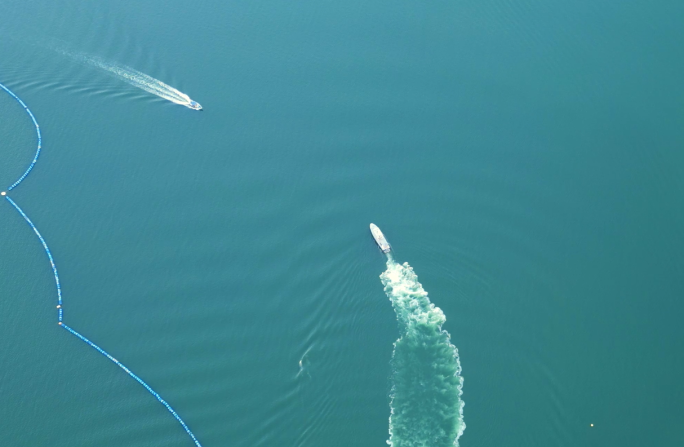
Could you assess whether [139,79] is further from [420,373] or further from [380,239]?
[420,373]

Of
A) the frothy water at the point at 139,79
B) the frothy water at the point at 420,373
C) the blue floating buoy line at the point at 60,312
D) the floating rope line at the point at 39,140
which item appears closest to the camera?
the frothy water at the point at 420,373

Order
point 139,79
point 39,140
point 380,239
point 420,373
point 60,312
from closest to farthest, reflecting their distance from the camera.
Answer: point 420,373, point 60,312, point 380,239, point 39,140, point 139,79

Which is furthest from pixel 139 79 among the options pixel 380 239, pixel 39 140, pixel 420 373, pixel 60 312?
pixel 420 373

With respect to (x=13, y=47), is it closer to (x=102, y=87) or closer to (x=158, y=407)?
(x=102, y=87)

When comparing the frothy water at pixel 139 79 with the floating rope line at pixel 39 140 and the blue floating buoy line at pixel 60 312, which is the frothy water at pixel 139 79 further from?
the blue floating buoy line at pixel 60 312

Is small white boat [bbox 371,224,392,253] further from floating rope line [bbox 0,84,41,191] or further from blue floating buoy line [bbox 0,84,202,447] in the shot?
floating rope line [bbox 0,84,41,191]

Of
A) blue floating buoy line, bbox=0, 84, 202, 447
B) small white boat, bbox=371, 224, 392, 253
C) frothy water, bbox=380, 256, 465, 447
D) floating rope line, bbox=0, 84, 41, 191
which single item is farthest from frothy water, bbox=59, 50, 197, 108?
frothy water, bbox=380, 256, 465, 447

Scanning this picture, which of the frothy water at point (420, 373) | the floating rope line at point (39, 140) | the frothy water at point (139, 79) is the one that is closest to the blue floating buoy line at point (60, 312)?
the floating rope line at point (39, 140)

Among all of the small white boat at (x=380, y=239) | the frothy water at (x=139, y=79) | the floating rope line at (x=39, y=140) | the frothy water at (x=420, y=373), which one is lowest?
the frothy water at (x=420, y=373)
